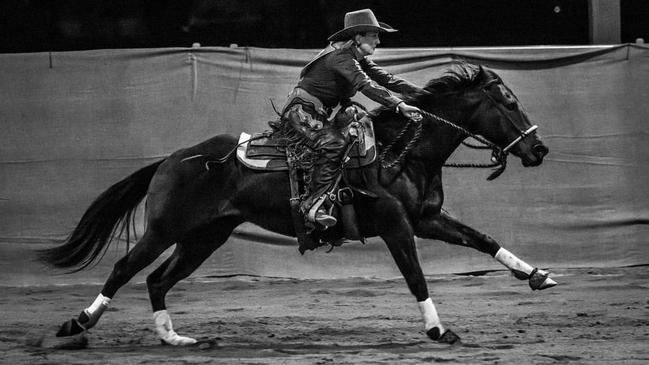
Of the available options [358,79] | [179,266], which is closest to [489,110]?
[358,79]

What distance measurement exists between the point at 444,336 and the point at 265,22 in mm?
5822

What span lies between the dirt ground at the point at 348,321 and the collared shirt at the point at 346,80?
176 centimetres

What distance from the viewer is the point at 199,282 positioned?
1134 cm

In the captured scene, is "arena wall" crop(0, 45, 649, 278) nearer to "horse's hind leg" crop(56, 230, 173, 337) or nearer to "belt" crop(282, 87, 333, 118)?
"belt" crop(282, 87, 333, 118)

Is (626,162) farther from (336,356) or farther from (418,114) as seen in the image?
(336,356)

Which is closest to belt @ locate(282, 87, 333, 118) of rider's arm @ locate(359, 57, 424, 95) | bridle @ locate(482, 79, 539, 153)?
rider's arm @ locate(359, 57, 424, 95)

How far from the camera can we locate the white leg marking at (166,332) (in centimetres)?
791

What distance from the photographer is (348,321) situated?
8.98 meters

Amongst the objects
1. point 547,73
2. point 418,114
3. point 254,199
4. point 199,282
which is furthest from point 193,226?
point 547,73

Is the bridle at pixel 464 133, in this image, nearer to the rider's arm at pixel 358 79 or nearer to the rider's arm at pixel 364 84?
the rider's arm at pixel 364 84

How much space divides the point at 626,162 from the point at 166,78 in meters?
4.79

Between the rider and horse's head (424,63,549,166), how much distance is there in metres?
0.26

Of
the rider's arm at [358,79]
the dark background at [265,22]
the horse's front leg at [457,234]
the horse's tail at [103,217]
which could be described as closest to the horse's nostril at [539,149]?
the horse's front leg at [457,234]

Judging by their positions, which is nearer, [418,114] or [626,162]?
[418,114]
